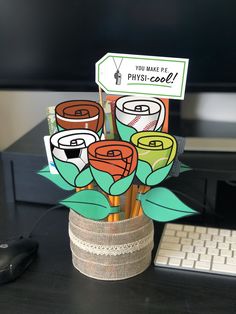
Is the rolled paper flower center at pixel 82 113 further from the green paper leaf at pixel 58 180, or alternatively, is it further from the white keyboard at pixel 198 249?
the white keyboard at pixel 198 249

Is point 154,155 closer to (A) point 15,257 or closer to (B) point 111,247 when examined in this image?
(B) point 111,247

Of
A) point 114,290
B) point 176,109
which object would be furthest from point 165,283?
point 176,109

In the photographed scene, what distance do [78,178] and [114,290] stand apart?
0.18m

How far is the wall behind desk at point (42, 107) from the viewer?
1.07 meters

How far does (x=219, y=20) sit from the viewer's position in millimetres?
878

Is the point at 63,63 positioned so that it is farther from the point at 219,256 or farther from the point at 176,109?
the point at 219,256

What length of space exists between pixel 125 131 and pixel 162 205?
126 millimetres

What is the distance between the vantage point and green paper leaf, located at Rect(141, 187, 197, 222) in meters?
0.60

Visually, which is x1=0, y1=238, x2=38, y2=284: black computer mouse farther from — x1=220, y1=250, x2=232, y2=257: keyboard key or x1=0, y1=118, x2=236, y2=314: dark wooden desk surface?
x1=220, y1=250, x2=232, y2=257: keyboard key

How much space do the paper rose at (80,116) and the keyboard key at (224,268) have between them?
29cm

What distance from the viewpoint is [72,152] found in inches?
24.2

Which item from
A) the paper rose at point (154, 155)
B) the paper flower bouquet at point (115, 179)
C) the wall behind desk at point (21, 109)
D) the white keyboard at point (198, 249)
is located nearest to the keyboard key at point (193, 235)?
the white keyboard at point (198, 249)

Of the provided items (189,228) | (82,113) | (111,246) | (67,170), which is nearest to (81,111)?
(82,113)

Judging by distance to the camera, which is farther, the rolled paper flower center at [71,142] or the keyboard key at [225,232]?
the keyboard key at [225,232]
